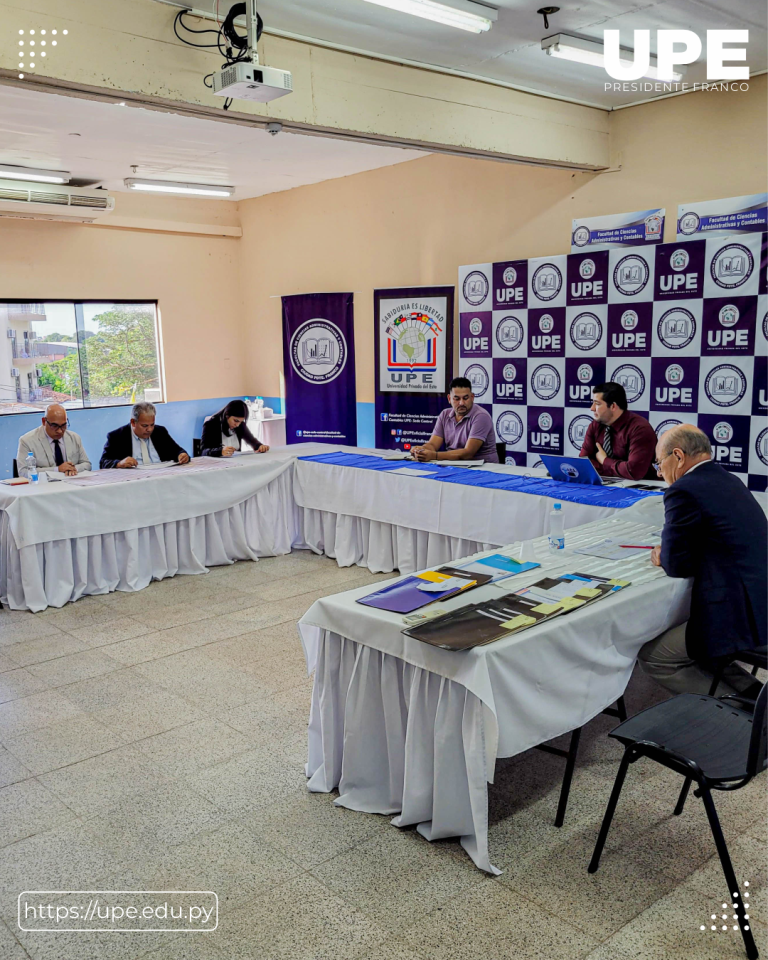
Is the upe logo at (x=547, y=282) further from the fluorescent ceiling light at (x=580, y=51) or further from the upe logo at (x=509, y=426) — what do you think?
the fluorescent ceiling light at (x=580, y=51)

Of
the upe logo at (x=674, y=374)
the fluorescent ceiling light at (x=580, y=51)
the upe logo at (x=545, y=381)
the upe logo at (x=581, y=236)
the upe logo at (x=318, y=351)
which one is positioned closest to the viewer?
the fluorescent ceiling light at (x=580, y=51)

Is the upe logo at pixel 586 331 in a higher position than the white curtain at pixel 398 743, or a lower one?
higher

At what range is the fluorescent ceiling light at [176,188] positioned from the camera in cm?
693

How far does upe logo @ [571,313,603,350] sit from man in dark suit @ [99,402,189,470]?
2.88m

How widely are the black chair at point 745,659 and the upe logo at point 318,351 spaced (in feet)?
17.8

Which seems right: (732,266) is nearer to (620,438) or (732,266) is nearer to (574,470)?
(620,438)

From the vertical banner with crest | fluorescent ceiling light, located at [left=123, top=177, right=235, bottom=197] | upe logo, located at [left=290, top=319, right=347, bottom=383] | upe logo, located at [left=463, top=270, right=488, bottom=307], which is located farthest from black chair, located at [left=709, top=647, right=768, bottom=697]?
fluorescent ceiling light, located at [left=123, top=177, right=235, bottom=197]

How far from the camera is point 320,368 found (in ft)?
25.3

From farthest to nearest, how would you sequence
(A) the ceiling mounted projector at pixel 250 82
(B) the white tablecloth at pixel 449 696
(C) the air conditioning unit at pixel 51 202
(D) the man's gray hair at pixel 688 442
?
(C) the air conditioning unit at pixel 51 202, (A) the ceiling mounted projector at pixel 250 82, (D) the man's gray hair at pixel 688 442, (B) the white tablecloth at pixel 449 696

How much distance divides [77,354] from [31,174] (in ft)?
5.96

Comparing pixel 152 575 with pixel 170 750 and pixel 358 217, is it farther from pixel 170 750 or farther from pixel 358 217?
pixel 358 217

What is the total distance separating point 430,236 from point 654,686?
4580 millimetres

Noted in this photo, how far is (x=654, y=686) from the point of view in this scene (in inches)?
130

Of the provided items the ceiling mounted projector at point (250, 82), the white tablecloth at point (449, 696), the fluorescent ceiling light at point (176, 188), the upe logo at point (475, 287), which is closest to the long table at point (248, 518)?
the white tablecloth at point (449, 696)
